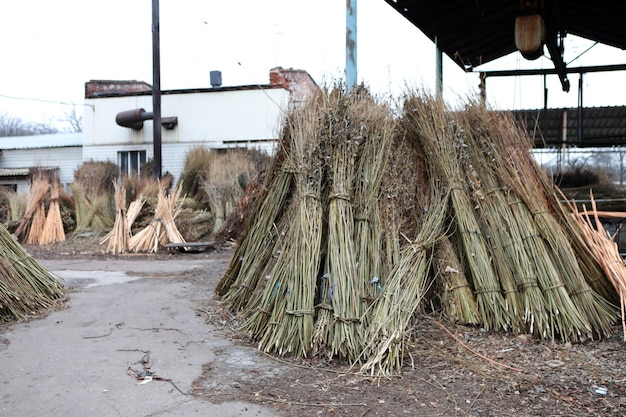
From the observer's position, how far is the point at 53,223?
13.1m

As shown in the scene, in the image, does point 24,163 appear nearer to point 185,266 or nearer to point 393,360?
point 185,266

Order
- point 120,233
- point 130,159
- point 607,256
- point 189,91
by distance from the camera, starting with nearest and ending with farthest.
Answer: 1. point 607,256
2. point 120,233
3. point 189,91
4. point 130,159

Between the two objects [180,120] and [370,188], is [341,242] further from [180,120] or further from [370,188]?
[180,120]

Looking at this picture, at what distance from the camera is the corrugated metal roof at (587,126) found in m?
10.5

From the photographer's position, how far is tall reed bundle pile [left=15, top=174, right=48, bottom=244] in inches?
509

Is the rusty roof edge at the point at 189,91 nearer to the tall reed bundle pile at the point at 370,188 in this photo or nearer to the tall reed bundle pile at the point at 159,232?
the tall reed bundle pile at the point at 159,232

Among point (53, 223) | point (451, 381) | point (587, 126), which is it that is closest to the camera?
point (451, 381)

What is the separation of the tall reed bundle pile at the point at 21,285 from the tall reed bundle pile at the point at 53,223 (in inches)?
290

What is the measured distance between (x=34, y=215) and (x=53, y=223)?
1.70 ft

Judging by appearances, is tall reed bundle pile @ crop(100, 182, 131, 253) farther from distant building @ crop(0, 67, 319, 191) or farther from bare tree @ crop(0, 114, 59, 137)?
bare tree @ crop(0, 114, 59, 137)

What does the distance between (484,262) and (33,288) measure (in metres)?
4.44

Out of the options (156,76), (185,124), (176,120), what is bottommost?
(185,124)

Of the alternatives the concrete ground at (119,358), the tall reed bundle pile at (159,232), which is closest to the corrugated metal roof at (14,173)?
the tall reed bundle pile at (159,232)

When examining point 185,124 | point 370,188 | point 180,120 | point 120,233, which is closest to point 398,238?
point 370,188
